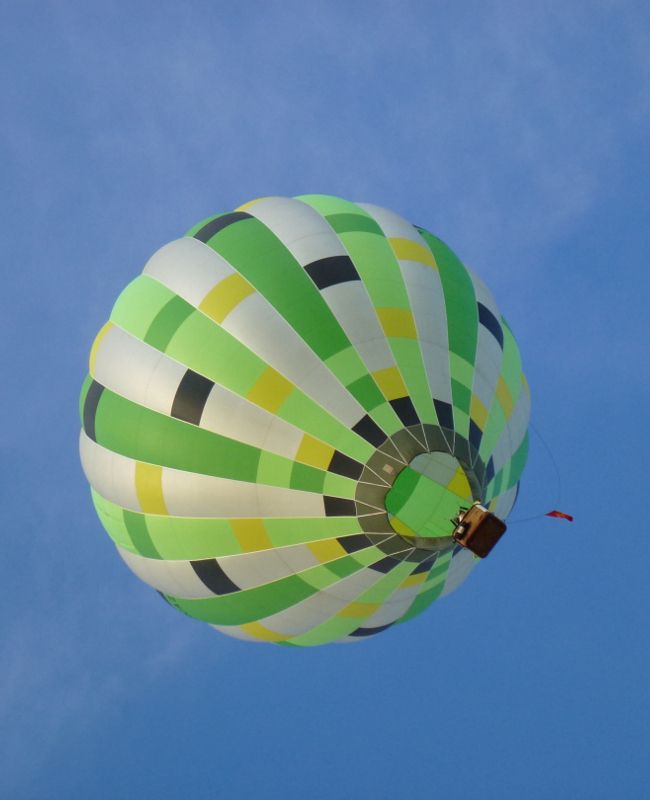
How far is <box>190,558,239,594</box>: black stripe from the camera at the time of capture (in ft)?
40.6

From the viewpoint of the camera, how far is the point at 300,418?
37.4ft

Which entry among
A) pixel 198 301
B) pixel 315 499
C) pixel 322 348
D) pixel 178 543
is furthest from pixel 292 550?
pixel 198 301

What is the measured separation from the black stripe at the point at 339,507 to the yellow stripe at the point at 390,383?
54.3 inches

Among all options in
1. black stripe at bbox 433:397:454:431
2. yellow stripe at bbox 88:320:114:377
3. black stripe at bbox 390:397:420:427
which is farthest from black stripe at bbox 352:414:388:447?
yellow stripe at bbox 88:320:114:377

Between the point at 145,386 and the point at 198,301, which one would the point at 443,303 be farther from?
the point at 145,386

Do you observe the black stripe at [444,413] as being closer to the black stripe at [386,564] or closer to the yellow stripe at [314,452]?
the yellow stripe at [314,452]

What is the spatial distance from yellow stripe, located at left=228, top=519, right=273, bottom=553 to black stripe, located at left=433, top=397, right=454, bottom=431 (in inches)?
103

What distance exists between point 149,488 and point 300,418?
8.00ft

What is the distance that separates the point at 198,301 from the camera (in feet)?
40.4

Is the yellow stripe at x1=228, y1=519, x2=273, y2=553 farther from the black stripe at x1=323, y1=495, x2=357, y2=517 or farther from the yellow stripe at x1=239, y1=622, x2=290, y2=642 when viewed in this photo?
the yellow stripe at x1=239, y1=622, x2=290, y2=642

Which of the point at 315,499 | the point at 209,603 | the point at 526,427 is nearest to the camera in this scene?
the point at 315,499

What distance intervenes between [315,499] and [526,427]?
417cm

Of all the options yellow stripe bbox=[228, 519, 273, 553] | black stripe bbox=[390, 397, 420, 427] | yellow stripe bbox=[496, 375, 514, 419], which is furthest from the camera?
yellow stripe bbox=[496, 375, 514, 419]

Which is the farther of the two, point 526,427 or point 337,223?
point 526,427
